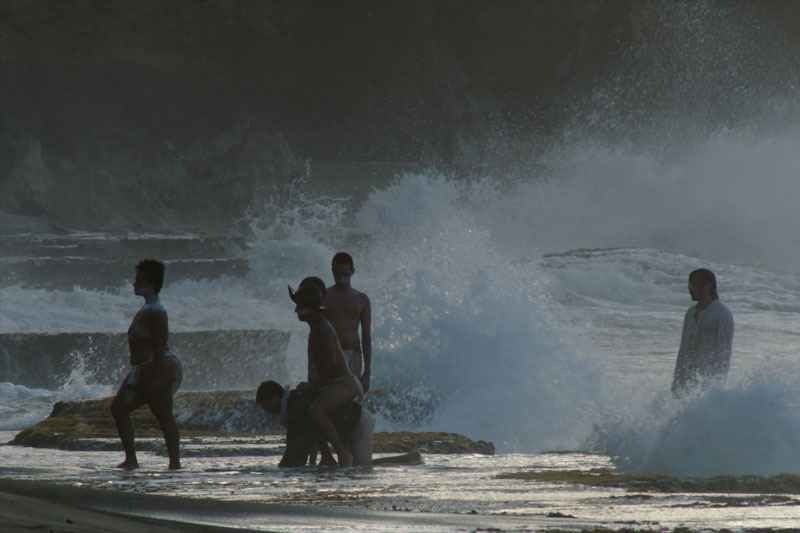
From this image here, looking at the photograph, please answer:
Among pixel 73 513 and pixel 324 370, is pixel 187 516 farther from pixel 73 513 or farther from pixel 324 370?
pixel 324 370

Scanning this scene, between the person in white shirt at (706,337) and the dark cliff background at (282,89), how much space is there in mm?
45783

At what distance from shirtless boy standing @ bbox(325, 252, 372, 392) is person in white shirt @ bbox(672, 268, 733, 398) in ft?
5.82

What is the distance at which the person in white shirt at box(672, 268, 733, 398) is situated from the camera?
6.07m

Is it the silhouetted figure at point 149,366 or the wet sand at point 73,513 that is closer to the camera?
the wet sand at point 73,513

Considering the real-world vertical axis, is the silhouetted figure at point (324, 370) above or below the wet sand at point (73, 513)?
above

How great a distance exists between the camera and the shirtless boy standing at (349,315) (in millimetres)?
6188

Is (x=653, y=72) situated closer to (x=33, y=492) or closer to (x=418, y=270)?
(x=418, y=270)

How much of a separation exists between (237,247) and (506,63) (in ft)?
87.7

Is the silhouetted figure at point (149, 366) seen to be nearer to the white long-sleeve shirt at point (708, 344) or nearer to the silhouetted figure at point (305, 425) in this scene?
the silhouetted figure at point (305, 425)

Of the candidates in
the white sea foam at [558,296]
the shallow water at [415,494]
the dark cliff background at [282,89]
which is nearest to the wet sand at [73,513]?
the shallow water at [415,494]

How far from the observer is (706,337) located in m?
6.09

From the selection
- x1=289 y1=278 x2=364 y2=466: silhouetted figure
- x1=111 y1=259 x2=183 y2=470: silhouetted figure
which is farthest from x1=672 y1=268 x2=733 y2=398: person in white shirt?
x1=111 y1=259 x2=183 y2=470: silhouetted figure

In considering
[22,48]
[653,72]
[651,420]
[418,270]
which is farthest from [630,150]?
[651,420]

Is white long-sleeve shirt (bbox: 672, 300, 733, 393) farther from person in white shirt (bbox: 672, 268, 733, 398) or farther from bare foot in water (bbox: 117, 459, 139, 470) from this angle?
bare foot in water (bbox: 117, 459, 139, 470)
